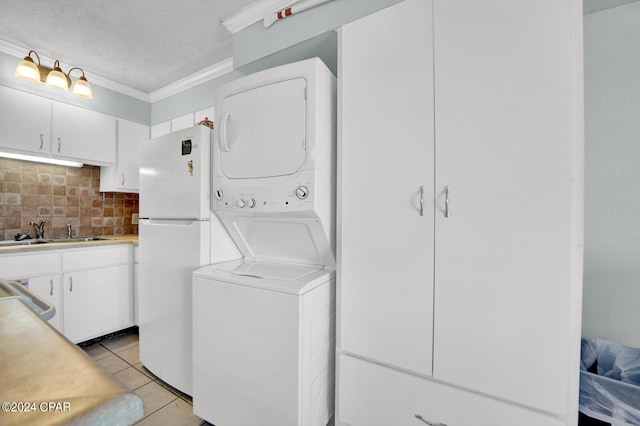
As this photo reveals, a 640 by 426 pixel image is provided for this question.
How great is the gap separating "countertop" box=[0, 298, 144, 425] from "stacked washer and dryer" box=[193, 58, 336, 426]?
3.03 feet

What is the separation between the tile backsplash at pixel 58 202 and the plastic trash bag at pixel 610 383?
4.15 m

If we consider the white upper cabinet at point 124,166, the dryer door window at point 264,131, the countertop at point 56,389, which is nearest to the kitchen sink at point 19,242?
the white upper cabinet at point 124,166

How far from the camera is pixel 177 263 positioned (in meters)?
1.85

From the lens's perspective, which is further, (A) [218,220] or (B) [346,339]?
(A) [218,220]

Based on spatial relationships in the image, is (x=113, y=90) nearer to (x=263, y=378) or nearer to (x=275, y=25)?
(x=275, y=25)

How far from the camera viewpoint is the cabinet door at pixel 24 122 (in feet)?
7.47

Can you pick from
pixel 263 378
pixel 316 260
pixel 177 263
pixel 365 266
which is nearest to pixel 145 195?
pixel 177 263

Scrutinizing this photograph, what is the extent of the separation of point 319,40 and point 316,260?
4.49 ft

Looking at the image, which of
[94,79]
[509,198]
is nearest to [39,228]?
[94,79]

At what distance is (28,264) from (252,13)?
2600 millimetres

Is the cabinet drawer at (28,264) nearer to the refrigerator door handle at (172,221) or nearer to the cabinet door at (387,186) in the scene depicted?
the refrigerator door handle at (172,221)

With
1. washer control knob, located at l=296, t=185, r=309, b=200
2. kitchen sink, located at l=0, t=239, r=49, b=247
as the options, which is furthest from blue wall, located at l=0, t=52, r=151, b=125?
washer control knob, located at l=296, t=185, r=309, b=200

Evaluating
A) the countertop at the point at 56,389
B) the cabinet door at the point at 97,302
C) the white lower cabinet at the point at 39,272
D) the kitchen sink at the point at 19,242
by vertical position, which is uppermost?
the countertop at the point at 56,389

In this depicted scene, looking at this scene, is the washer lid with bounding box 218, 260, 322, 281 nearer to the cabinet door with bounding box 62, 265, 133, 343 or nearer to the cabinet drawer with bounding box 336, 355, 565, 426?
the cabinet drawer with bounding box 336, 355, 565, 426
